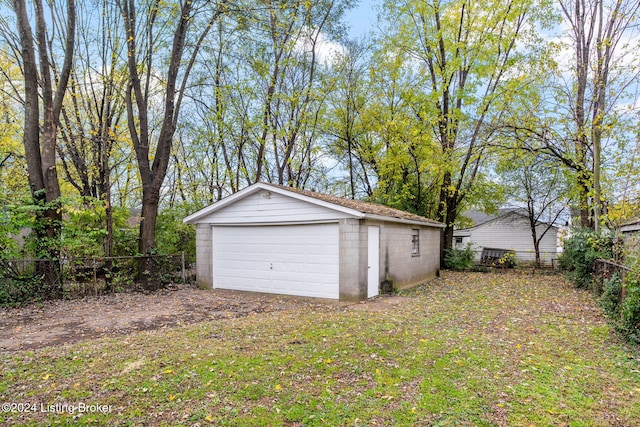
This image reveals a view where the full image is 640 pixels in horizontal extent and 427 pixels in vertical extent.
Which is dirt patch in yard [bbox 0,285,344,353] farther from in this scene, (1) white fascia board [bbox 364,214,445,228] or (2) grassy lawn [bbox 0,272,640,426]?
(1) white fascia board [bbox 364,214,445,228]

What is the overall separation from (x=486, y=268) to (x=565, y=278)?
449 centimetres

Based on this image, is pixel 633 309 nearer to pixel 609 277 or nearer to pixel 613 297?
pixel 613 297

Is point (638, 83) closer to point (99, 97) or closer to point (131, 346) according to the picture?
point (131, 346)

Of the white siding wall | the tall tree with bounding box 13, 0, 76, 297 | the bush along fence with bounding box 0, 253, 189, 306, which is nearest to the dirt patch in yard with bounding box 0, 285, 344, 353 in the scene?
the bush along fence with bounding box 0, 253, 189, 306

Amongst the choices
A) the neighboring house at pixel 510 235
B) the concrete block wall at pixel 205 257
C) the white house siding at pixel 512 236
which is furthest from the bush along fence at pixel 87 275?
the white house siding at pixel 512 236

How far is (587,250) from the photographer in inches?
440

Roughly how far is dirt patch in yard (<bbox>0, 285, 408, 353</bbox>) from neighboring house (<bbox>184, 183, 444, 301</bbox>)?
453 millimetres

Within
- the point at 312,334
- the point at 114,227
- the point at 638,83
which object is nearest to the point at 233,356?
the point at 312,334

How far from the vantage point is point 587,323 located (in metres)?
6.83

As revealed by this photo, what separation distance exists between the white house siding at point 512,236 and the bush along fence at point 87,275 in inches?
757

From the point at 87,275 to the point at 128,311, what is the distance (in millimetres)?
2740

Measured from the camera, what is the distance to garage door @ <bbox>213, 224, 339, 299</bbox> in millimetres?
9398

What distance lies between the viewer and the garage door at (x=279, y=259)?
30.8 feet

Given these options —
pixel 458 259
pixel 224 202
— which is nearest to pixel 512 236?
pixel 458 259
